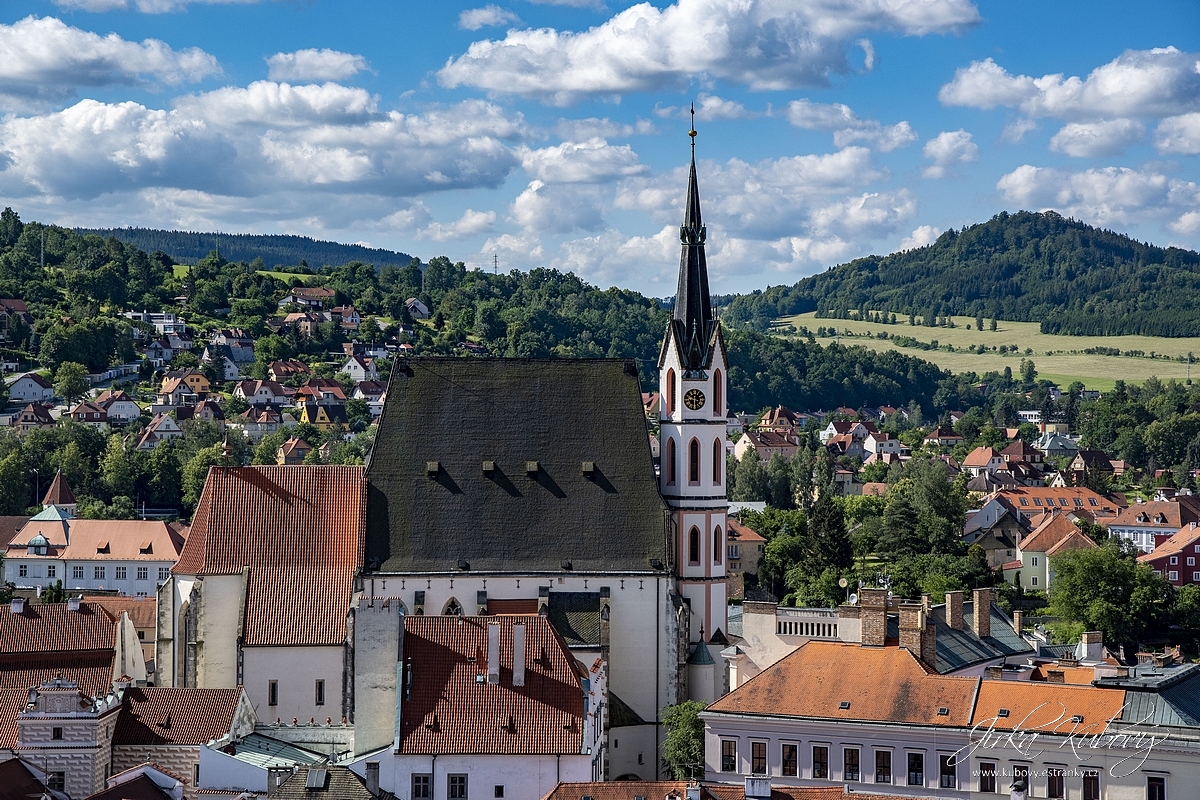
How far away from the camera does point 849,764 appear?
5200cm

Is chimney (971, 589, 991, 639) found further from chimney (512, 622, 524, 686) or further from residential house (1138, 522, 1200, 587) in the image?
residential house (1138, 522, 1200, 587)

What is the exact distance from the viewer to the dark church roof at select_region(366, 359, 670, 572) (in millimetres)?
63531

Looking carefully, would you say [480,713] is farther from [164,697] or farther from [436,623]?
[164,697]

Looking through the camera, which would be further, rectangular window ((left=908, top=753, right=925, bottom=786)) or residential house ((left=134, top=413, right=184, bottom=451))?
residential house ((left=134, top=413, right=184, bottom=451))

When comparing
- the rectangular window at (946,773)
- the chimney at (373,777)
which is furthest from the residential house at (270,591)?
the rectangular window at (946,773)

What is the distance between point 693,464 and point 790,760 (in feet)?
53.1

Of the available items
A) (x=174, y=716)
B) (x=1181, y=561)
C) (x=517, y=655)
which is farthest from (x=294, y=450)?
(x=517, y=655)

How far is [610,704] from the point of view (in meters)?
61.5

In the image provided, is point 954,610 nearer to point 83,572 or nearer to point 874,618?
point 874,618

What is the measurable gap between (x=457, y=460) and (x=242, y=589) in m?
8.49

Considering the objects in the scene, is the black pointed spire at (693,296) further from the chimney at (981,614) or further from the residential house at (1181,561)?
the residential house at (1181,561)

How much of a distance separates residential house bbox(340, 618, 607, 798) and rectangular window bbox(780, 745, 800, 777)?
5.27 meters

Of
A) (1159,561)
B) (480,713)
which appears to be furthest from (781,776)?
(1159,561)

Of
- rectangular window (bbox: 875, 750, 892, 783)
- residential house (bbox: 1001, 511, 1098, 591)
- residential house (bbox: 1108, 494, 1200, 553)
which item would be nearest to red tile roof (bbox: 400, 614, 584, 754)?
rectangular window (bbox: 875, 750, 892, 783)
